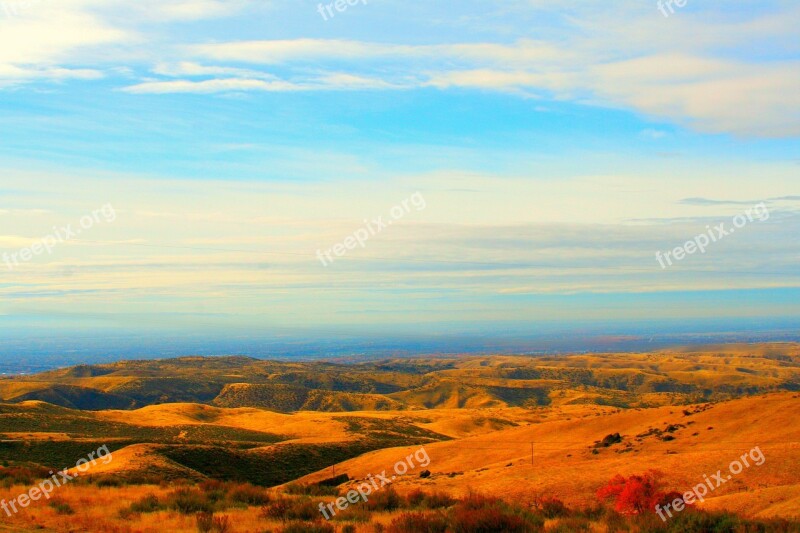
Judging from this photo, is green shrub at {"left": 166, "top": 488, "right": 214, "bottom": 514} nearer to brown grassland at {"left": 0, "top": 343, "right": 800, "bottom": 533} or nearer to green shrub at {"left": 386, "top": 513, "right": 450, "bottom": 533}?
brown grassland at {"left": 0, "top": 343, "right": 800, "bottom": 533}

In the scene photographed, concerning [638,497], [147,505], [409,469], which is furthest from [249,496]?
[409,469]

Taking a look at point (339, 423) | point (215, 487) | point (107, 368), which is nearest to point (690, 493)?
point (215, 487)

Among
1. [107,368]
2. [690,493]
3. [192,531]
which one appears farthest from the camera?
[107,368]

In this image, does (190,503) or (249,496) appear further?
(249,496)

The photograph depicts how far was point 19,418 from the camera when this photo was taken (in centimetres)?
6391

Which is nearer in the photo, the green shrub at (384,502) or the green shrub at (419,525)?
the green shrub at (419,525)

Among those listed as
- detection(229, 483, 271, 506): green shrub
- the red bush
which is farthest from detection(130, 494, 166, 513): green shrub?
the red bush

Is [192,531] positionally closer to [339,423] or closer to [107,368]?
[339,423]

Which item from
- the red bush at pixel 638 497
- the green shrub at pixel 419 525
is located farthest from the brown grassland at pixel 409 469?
the red bush at pixel 638 497

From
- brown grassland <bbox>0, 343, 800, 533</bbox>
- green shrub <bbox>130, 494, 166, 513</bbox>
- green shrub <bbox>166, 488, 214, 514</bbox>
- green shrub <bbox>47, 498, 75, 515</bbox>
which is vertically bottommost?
brown grassland <bbox>0, 343, 800, 533</bbox>

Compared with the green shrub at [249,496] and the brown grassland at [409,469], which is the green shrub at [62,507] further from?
Answer: the green shrub at [249,496]

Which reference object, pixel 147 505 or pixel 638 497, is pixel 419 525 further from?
pixel 147 505

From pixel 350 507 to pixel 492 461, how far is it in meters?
22.6

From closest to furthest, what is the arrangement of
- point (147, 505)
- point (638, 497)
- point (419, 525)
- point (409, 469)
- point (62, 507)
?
point (419, 525) < point (62, 507) < point (147, 505) < point (638, 497) < point (409, 469)
